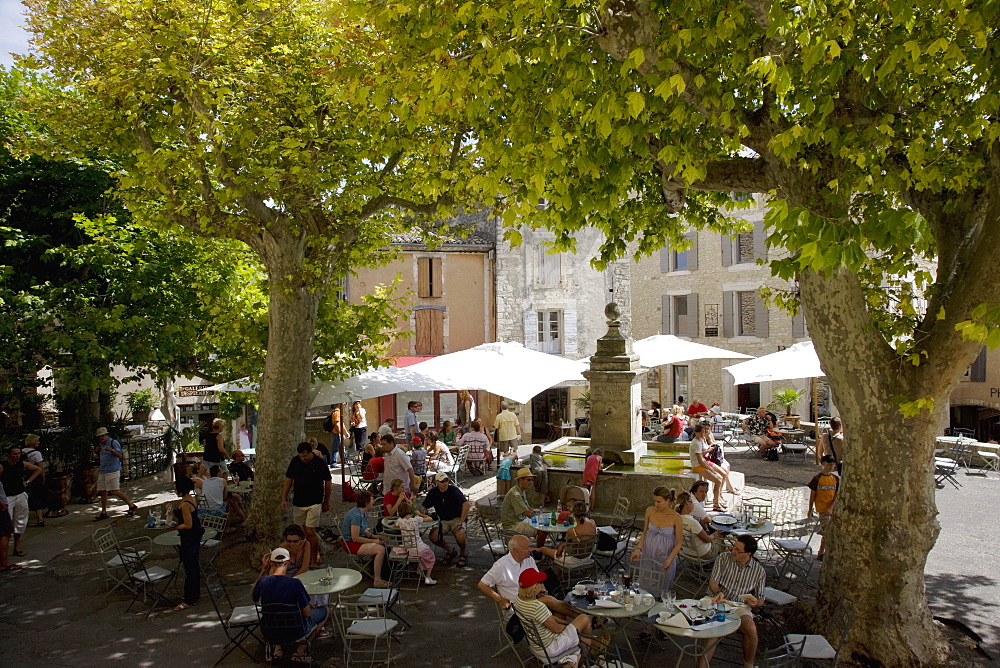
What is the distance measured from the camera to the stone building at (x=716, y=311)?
2555 centimetres

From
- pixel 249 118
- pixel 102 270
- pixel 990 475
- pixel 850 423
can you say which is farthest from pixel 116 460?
pixel 990 475

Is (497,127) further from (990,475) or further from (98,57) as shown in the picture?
(990,475)

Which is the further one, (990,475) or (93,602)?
(990,475)

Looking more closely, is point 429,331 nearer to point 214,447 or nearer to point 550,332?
point 550,332

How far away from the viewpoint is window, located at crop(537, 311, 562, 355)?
25.1 m

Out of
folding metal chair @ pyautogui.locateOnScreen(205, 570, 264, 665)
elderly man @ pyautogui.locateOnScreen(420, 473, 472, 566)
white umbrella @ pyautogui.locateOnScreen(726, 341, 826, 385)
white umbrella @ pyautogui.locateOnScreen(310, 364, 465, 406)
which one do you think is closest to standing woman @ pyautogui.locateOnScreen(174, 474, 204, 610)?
folding metal chair @ pyautogui.locateOnScreen(205, 570, 264, 665)

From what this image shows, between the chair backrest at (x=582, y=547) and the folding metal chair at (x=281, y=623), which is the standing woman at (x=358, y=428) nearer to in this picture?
the chair backrest at (x=582, y=547)

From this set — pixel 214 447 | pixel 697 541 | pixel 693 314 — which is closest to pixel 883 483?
pixel 697 541

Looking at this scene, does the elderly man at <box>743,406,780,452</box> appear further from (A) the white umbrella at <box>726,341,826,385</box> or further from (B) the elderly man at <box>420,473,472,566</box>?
(B) the elderly man at <box>420,473,472,566</box>

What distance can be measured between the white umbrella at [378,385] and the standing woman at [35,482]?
4.66m

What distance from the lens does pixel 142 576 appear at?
311 inches

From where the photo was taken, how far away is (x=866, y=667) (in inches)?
237

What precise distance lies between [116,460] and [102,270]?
366cm

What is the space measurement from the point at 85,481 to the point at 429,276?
42.7 feet
